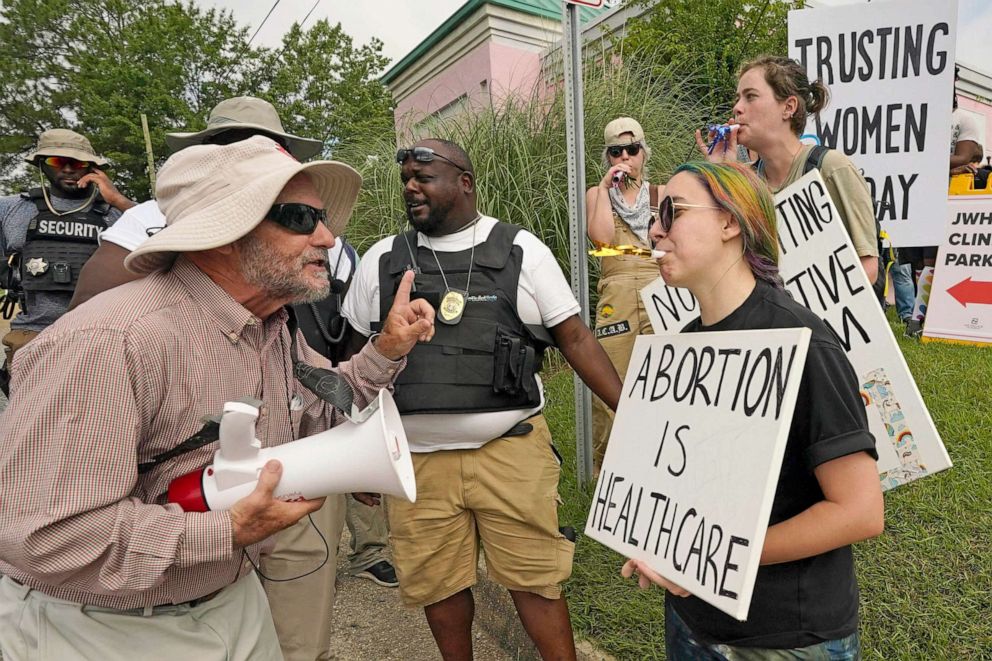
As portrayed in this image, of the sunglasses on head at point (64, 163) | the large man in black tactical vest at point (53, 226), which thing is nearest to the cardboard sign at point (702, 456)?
the large man in black tactical vest at point (53, 226)

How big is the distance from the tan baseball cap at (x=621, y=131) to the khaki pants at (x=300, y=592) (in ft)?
9.40

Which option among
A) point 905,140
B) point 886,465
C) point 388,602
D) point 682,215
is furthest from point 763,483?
point 388,602

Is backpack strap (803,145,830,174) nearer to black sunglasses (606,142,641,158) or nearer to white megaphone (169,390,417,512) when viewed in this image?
black sunglasses (606,142,641,158)

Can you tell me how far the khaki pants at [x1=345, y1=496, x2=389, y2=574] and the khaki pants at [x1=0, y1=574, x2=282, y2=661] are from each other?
7.82 feet

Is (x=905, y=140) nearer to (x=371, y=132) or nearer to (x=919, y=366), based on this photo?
(x=919, y=366)

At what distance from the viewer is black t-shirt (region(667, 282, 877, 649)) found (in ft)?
4.00

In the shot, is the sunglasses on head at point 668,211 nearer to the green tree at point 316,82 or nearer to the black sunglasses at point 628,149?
the black sunglasses at point 628,149

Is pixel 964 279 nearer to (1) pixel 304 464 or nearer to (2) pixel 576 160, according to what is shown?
(2) pixel 576 160

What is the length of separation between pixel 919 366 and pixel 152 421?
5078 millimetres

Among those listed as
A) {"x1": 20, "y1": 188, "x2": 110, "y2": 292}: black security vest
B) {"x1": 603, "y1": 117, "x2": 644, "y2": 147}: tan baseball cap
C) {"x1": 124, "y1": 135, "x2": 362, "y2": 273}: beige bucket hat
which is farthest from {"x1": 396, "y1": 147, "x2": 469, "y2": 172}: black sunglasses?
{"x1": 20, "y1": 188, "x2": 110, "y2": 292}: black security vest

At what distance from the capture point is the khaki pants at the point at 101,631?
1.32 metres

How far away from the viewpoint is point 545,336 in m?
2.40

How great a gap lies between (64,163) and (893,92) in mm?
5120

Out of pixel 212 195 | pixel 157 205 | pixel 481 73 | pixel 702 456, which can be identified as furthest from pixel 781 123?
pixel 481 73
